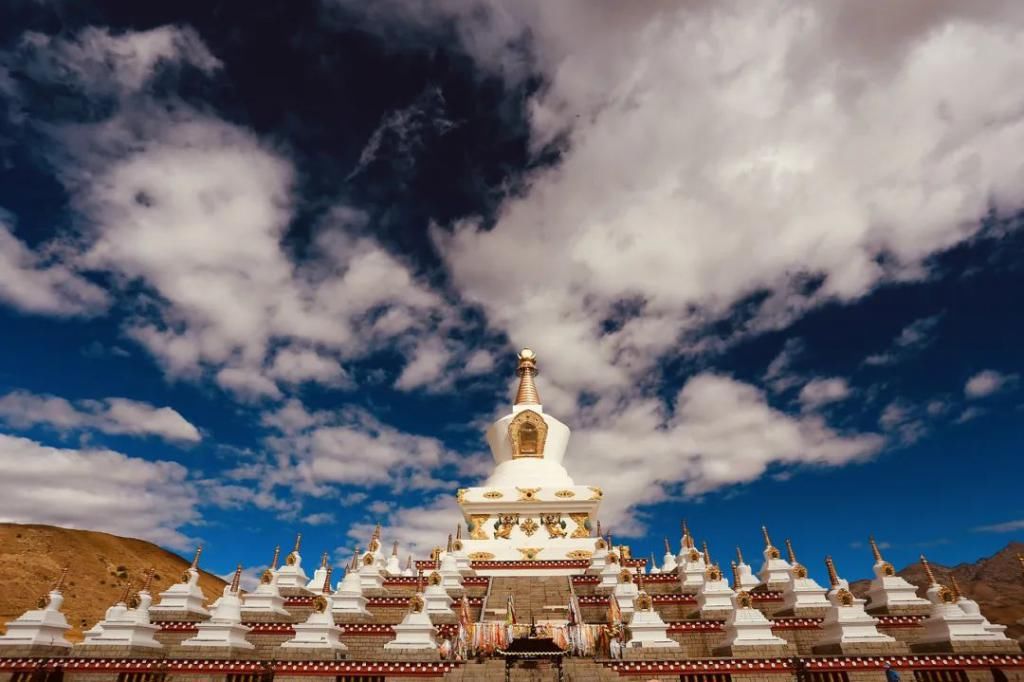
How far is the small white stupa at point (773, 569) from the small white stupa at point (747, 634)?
579 cm

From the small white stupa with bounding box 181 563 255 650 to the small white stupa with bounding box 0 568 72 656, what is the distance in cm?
305

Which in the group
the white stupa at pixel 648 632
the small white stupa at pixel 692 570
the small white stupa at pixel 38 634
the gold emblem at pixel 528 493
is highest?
the gold emblem at pixel 528 493

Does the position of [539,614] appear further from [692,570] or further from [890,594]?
[890,594]

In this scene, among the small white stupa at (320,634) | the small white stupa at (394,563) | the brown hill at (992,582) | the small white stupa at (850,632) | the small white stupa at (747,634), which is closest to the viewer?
the small white stupa at (850,632)

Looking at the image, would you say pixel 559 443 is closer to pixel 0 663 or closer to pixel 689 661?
pixel 689 661

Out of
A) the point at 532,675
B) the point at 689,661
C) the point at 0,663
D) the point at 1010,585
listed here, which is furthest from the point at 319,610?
the point at 1010,585

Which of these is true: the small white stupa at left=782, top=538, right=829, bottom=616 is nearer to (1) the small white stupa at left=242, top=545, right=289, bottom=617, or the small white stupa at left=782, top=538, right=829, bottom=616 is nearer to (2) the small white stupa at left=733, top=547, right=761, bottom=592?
(2) the small white stupa at left=733, top=547, right=761, bottom=592

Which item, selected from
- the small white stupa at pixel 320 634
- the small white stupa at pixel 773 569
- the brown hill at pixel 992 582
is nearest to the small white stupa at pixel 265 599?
the small white stupa at pixel 320 634

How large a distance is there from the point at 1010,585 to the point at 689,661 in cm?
5230

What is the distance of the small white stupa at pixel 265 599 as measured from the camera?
16469 millimetres

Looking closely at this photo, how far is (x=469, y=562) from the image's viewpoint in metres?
23.1

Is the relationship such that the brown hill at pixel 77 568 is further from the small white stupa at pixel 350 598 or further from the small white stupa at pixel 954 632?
the small white stupa at pixel 954 632

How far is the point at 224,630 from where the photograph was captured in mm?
13711

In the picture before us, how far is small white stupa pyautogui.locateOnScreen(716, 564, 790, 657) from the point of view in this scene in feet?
42.9
